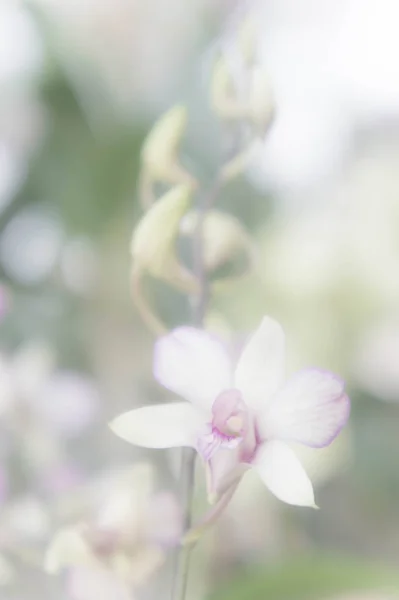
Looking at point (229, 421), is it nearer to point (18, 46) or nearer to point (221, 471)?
point (221, 471)

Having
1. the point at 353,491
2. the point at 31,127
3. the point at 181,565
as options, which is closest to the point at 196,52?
the point at 31,127

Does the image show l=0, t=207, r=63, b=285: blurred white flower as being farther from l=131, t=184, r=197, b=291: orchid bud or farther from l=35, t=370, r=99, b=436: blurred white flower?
l=131, t=184, r=197, b=291: orchid bud

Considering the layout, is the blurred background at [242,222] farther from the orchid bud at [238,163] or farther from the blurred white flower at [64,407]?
the orchid bud at [238,163]

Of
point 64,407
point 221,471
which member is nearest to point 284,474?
point 221,471

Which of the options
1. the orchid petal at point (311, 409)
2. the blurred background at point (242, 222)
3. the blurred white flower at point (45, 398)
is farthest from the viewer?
the blurred background at point (242, 222)

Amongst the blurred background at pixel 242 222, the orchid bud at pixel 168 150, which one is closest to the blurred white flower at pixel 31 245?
the blurred background at pixel 242 222
